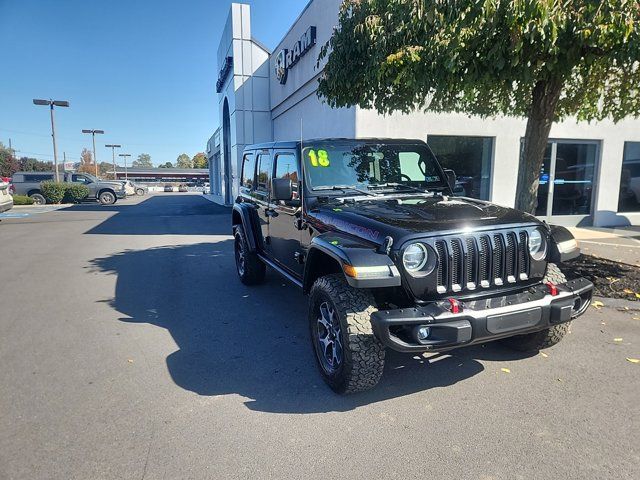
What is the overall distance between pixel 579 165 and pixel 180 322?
38.4ft

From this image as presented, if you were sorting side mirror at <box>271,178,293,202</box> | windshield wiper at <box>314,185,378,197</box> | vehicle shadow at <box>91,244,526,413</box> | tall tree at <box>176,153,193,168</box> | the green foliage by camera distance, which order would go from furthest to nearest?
tall tree at <box>176,153,193,168</box> → windshield wiper at <box>314,185,378,197</box> → side mirror at <box>271,178,293,202</box> → the green foliage → vehicle shadow at <box>91,244,526,413</box>

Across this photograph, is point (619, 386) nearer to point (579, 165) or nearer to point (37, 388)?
point (37, 388)

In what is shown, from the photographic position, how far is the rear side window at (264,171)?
531 centimetres

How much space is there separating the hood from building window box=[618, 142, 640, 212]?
10930 mm

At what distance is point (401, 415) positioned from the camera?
120 inches

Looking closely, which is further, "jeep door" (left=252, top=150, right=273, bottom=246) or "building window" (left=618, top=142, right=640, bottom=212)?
"building window" (left=618, top=142, right=640, bottom=212)

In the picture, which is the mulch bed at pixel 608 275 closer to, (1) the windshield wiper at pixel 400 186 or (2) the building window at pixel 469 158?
(1) the windshield wiper at pixel 400 186

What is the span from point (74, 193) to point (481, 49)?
27.3 metres

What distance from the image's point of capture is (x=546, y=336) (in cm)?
376

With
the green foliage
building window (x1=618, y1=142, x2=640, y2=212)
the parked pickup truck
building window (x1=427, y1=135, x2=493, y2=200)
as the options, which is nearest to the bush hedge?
the parked pickup truck

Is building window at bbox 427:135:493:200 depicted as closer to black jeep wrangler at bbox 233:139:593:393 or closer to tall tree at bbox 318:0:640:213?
tall tree at bbox 318:0:640:213

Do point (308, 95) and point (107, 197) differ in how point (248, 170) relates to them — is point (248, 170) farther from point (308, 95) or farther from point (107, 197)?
point (107, 197)

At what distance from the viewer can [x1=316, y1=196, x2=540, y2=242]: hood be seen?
315cm

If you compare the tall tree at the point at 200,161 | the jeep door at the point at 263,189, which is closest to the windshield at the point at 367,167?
the jeep door at the point at 263,189
